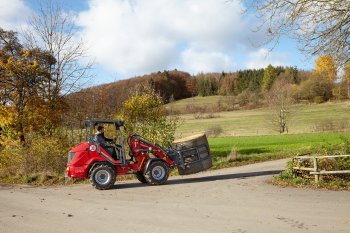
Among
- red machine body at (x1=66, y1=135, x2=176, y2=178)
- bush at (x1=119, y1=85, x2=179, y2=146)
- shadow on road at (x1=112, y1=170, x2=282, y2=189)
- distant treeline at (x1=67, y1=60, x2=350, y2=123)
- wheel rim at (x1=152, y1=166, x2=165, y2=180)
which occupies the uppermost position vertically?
distant treeline at (x1=67, y1=60, x2=350, y2=123)

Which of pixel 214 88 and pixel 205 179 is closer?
pixel 205 179

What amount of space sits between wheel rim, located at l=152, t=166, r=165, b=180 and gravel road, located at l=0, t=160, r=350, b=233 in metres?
0.46

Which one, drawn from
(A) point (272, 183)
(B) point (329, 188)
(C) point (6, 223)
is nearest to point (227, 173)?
(A) point (272, 183)

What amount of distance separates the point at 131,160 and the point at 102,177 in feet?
4.30

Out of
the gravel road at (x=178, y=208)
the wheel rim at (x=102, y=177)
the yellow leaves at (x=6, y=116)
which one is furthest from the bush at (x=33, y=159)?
the wheel rim at (x=102, y=177)

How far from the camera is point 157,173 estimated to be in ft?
48.8

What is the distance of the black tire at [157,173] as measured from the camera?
48.0 feet

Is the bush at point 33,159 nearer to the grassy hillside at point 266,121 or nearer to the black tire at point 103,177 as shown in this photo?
the black tire at point 103,177

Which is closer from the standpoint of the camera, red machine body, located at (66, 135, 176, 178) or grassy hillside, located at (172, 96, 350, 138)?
red machine body, located at (66, 135, 176, 178)

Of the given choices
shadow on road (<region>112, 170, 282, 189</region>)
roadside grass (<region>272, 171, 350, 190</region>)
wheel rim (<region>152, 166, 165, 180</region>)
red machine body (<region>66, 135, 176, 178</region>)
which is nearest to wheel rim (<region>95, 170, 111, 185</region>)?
red machine body (<region>66, 135, 176, 178</region>)

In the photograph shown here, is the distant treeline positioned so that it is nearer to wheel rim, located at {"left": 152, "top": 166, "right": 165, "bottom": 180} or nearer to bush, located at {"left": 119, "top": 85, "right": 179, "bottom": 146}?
bush, located at {"left": 119, "top": 85, "right": 179, "bottom": 146}

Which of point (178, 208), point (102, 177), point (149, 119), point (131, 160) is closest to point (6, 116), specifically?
point (149, 119)

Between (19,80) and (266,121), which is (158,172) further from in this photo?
(266,121)

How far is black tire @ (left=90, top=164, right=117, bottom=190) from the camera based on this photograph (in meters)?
14.1
